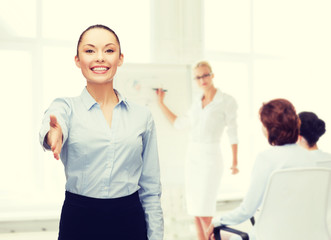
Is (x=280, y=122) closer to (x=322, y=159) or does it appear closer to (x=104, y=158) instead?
(x=322, y=159)

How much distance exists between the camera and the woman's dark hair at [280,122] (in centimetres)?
195

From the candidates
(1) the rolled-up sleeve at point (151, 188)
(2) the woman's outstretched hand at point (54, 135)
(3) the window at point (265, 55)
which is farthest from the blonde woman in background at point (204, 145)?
(2) the woman's outstretched hand at point (54, 135)

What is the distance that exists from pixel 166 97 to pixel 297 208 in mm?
1792

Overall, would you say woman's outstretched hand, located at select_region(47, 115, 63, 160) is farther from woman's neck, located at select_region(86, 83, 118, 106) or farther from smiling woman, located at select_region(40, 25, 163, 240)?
woman's neck, located at select_region(86, 83, 118, 106)

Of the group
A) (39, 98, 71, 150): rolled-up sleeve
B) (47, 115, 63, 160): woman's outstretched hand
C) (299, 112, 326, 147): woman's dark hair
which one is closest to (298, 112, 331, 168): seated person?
(299, 112, 326, 147): woman's dark hair

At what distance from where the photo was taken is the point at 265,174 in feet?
5.88

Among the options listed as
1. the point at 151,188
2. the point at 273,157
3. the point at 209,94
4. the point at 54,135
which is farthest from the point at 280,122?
the point at 209,94

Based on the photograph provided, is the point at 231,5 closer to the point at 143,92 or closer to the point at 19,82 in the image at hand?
the point at 143,92

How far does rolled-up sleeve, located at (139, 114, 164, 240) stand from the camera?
51.2 inches

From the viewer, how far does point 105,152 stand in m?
1.21

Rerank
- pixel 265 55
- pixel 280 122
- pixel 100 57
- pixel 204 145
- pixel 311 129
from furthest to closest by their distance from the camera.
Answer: pixel 265 55
pixel 204 145
pixel 311 129
pixel 280 122
pixel 100 57

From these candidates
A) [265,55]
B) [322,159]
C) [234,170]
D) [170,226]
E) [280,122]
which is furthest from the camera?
[265,55]

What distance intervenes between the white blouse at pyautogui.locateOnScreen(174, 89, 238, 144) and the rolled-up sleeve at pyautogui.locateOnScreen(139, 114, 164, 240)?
2.02 m

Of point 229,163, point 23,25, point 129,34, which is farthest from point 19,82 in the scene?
point 229,163
